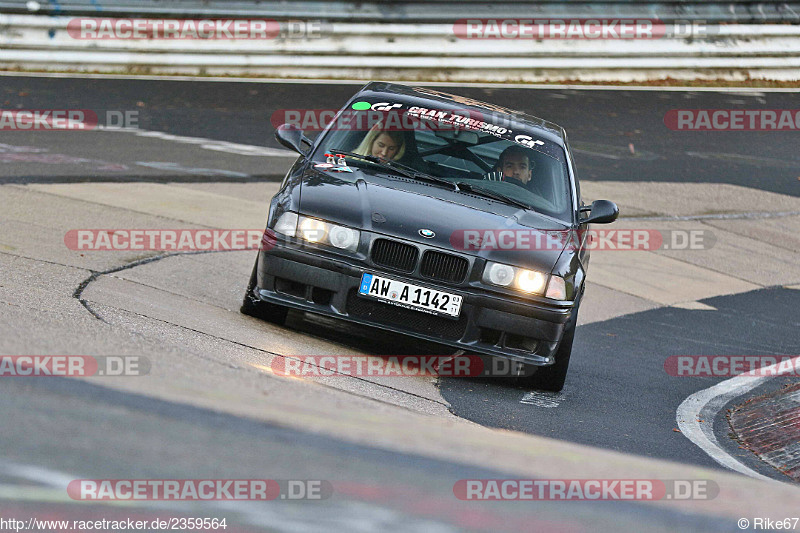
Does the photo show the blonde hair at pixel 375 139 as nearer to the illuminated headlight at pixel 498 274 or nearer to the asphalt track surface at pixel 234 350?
the asphalt track surface at pixel 234 350

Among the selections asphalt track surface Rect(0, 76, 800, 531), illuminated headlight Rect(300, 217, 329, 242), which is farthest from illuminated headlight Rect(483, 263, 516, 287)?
illuminated headlight Rect(300, 217, 329, 242)

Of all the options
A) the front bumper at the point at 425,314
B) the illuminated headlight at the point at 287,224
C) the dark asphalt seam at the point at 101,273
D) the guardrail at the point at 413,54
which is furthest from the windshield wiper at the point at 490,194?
the guardrail at the point at 413,54

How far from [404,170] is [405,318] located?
1.31m

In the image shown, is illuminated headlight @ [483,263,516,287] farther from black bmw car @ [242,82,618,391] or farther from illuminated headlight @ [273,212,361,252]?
illuminated headlight @ [273,212,361,252]

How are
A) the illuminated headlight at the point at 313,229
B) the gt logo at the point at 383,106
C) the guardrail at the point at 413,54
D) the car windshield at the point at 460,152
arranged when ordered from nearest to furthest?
the illuminated headlight at the point at 313,229, the car windshield at the point at 460,152, the gt logo at the point at 383,106, the guardrail at the point at 413,54

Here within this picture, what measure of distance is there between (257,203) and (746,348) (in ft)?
16.8

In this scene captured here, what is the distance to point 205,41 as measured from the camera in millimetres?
19188

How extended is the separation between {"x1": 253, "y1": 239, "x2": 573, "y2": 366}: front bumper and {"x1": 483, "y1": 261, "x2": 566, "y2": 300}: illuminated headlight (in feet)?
0.24

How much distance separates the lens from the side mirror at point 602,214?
7.48 metres

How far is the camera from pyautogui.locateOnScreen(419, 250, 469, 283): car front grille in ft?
20.9

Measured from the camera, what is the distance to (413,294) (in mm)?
6336

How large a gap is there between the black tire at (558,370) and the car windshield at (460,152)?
93cm

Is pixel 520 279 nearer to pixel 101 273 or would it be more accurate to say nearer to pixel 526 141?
pixel 526 141

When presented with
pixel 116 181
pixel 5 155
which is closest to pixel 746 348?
pixel 116 181
